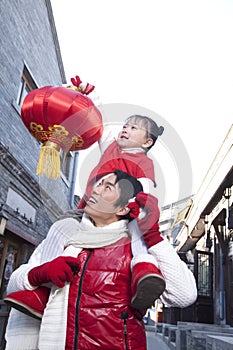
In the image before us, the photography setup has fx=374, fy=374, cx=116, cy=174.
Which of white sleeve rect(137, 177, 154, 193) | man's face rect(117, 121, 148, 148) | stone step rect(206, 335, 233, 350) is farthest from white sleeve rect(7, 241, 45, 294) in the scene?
stone step rect(206, 335, 233, 350)

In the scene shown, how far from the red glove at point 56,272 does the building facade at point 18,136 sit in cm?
348

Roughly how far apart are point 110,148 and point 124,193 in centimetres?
36

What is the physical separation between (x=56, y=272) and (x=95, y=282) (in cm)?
19

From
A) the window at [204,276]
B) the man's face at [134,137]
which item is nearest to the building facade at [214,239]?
the window at [204,276]

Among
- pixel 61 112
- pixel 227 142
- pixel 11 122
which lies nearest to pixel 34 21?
pixel 11 122

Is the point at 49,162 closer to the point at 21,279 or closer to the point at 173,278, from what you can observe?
the point at 21,279

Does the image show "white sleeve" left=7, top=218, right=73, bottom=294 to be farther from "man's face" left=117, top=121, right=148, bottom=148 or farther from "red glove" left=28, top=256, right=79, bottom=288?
"man's face" left=117, top=121, right=148, bottom=148

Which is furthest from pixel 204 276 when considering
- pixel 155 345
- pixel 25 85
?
pixel 25 85

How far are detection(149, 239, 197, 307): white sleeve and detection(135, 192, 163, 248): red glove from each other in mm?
35

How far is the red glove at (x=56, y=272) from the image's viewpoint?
1.56 metres

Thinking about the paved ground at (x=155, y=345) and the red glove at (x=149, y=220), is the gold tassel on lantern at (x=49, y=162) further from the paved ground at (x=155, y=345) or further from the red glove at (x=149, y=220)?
the paved ground at (x=155, y=345)

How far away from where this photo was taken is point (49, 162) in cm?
210

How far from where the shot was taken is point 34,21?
748 centimetres

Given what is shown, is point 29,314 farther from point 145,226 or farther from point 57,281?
point 145,226
